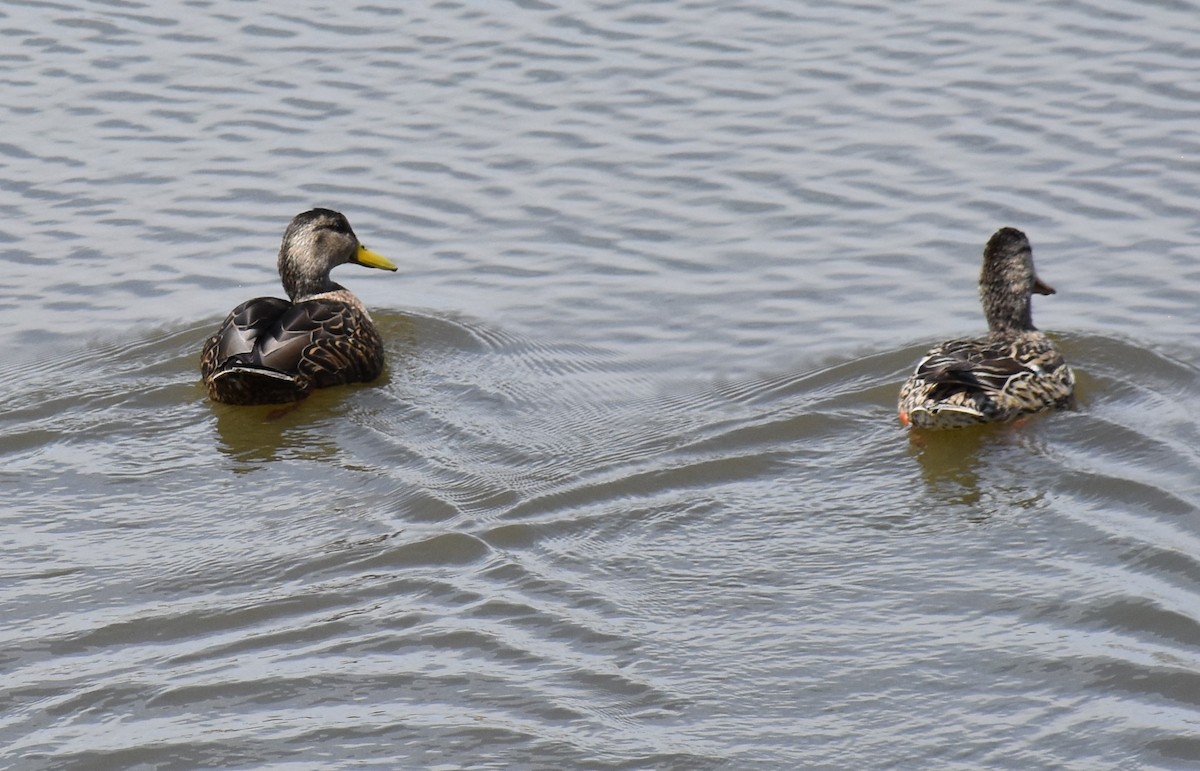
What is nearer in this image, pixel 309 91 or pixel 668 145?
pixel 668 145

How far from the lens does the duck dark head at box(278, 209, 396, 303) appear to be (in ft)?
33.9

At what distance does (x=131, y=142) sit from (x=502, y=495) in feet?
21.6

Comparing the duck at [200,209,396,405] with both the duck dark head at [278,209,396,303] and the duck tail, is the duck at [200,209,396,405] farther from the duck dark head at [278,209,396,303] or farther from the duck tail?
the duck dark head at [278,209,396,303]

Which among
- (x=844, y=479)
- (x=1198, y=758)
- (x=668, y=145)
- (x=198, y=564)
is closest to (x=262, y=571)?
(x=198, y=564)

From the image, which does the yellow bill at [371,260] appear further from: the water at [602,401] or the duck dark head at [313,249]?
the water at [602,401]

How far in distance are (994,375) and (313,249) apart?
4.25 m

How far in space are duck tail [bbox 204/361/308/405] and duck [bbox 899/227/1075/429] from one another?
10.7 ft

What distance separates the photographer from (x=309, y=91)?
13.7 meters

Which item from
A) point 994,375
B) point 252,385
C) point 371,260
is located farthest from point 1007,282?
point 252,385

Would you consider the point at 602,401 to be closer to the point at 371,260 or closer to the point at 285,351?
the point at 285,351

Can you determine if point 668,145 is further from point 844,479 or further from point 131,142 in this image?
point 844,479

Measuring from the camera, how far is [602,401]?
8953 millimetres

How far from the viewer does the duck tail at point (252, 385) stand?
352 inches

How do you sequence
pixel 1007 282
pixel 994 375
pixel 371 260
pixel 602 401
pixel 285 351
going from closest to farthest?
1. pixel 994 375
2. pixel 602 401
3. pixel 285 351
4. pixel 1007 282
5. pixel 371 260
